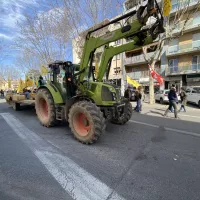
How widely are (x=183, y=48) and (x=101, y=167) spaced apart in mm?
23435

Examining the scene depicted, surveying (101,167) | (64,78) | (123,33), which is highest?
(123,33)

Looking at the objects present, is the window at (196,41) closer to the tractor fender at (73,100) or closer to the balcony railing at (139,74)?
the balcony railing at (139,74)

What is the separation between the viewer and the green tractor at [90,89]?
3.99 m

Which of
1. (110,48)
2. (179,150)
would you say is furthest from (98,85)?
(179,150)

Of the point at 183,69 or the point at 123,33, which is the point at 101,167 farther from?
the point at 183,69

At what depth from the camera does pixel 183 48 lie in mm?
22016

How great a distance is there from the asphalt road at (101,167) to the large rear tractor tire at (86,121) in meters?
0.25

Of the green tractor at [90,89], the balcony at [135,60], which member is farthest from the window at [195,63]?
the green tractor at [90,89]

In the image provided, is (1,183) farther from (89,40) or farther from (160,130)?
(160,130)

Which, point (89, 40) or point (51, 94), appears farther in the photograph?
point (51, 94)

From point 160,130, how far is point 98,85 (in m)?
2.92

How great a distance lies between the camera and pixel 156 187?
2.59 meters

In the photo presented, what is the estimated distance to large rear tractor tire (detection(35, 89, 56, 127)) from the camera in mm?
5496

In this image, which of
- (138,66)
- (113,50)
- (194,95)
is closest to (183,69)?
(138,66)
